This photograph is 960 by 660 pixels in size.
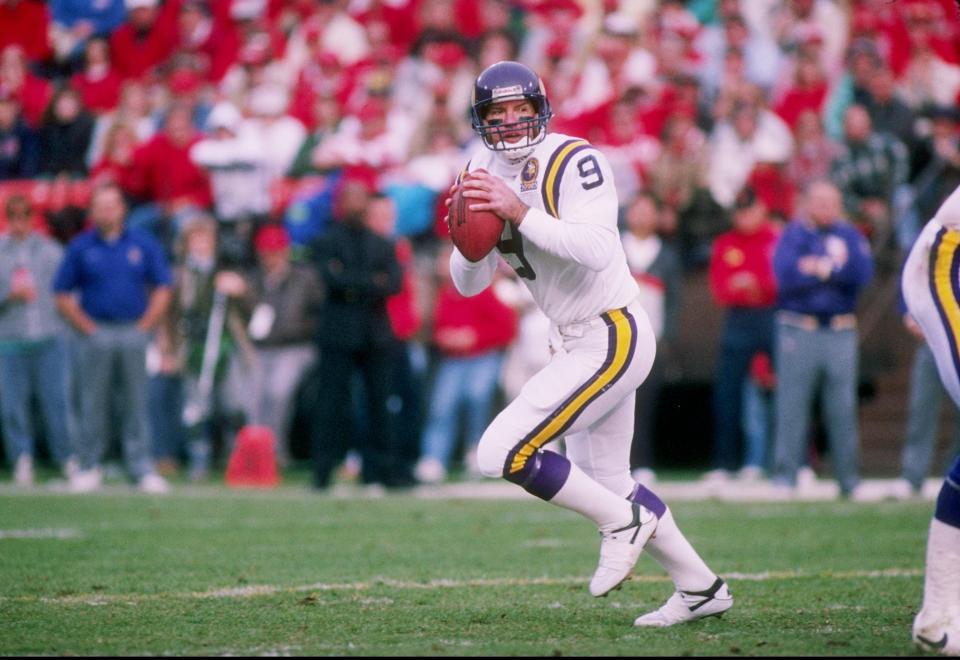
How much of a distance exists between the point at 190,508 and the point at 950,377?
6367 millimetres

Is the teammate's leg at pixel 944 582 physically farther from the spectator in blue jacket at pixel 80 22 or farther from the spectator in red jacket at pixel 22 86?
the spectator in blue jacket at pixel 80 22

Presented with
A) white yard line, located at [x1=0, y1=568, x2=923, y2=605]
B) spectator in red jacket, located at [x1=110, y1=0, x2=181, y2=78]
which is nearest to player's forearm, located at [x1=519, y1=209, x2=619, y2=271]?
white yard line, located at [x1=0, y1=568, x2=923, y2=605]

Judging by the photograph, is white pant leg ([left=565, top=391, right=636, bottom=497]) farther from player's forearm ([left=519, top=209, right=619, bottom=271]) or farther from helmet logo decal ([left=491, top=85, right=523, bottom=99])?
helmet logo decal ([left=491, top=85, right=523, bottom=99])

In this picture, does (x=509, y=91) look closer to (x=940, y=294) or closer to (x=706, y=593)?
(x=940, y=294)

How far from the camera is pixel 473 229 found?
18.5 feet

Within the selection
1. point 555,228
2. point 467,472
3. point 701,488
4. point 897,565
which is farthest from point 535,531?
point 467,472

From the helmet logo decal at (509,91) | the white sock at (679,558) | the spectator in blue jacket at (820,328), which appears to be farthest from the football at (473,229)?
the spectator in blue jacket at (820,328)

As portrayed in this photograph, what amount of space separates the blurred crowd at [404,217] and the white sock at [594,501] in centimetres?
593

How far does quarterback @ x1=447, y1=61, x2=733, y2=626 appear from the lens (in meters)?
5.59

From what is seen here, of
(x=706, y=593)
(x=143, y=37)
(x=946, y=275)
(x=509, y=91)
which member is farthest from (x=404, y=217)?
(x=946, y=275)

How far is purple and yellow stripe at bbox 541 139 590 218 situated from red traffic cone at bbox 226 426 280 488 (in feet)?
23.5

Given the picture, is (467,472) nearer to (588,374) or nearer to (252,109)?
(252,109)

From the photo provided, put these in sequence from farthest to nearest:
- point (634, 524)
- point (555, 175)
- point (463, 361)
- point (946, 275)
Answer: point (463, 361), point (555, 175), point (634, 524), point (946, 275)

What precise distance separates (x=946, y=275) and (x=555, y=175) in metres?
1.42
